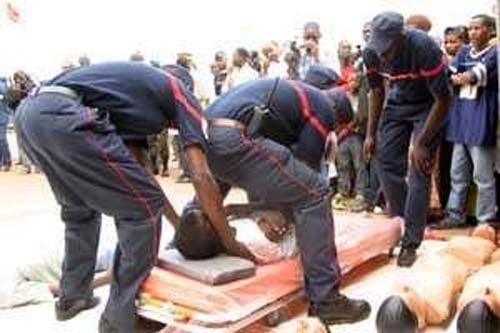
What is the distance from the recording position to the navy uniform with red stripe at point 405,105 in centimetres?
330

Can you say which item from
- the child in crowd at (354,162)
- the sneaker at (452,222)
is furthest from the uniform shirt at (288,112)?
the child in crowd at (354,162)

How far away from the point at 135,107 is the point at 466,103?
240 centimetres

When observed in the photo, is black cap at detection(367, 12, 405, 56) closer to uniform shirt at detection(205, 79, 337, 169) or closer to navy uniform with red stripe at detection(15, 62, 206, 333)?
uniform shirt at detection(205, 79, 337, 169)

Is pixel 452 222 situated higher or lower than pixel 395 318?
lower

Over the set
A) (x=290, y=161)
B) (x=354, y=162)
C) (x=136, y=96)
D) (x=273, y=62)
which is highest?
(x=136, y=96)

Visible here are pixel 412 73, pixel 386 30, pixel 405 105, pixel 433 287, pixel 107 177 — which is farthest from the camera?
pixel 405 105

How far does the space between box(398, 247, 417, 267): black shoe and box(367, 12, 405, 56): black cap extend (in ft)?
3.30

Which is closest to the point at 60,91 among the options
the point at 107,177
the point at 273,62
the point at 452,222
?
the point at 107,177

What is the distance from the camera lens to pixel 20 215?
18.7ft

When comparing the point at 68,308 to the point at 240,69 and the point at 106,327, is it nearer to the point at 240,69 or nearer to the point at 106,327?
the point at 106,327

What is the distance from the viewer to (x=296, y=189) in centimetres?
284

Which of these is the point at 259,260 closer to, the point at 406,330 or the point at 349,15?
the point at 406,330

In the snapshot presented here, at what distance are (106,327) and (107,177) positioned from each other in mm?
556

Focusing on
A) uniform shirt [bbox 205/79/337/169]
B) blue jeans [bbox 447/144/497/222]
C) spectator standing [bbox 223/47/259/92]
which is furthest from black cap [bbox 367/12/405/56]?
spectator standing [bbox 223/47/259/92]
